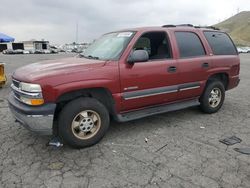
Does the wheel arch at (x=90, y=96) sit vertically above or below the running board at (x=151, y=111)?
above

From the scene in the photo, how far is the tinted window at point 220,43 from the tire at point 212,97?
0.72 meters

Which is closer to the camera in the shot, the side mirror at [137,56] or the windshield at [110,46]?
the side mirror at [137,56]

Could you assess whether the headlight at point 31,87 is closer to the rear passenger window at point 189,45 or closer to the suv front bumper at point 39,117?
the suv front bumper at point 39,117

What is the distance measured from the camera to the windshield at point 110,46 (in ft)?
14.3

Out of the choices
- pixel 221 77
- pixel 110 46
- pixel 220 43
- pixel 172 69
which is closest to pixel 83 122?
pixel 110 46

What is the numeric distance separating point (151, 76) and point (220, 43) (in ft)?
7.74

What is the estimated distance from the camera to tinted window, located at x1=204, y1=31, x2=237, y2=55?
5629mm

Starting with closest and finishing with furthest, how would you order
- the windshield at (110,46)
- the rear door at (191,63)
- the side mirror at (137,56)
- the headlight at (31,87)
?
the headlight at (31,87) < the side mirror at (137,56) < the windshield at (110,46) < the rear door at (191,63)

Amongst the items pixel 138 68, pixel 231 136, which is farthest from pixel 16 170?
pixel 231 136

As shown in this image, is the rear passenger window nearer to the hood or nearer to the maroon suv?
the maroon suv

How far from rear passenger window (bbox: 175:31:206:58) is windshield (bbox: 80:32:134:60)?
3.57 feet

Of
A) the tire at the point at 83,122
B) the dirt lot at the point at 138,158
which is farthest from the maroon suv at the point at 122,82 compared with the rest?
the dirt lot at the point at 138,158

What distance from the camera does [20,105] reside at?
3.79m

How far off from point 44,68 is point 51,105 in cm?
67
